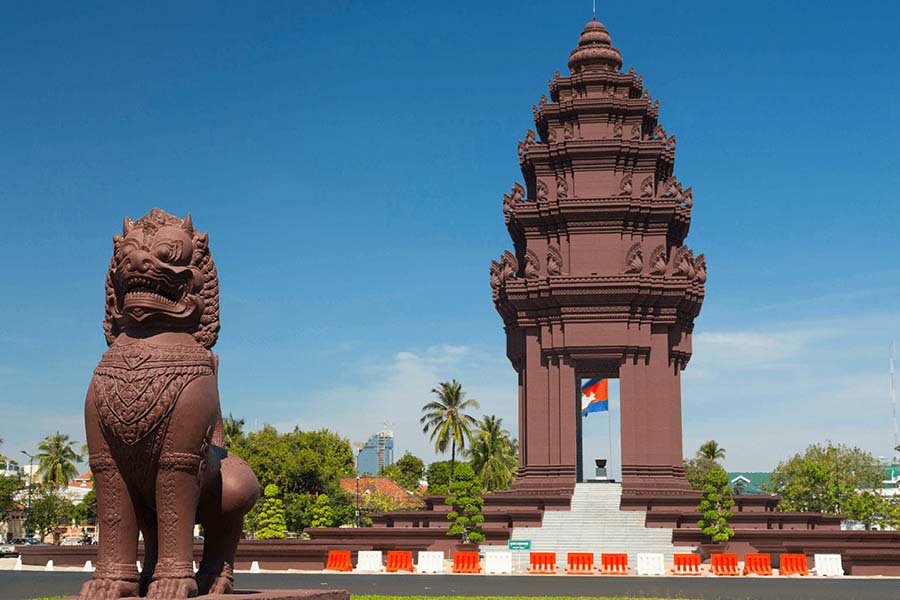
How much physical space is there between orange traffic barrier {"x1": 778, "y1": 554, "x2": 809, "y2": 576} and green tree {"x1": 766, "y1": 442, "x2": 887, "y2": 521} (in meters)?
33.0

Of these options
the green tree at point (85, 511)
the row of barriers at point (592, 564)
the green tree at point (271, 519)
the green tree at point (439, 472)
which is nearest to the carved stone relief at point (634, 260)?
the row of barriers at point (592, 564)

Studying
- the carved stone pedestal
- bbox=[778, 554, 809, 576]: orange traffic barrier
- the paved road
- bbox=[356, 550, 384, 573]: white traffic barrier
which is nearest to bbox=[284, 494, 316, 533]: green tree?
bbox=[356, 550, 384, 573]: white traffic barrier

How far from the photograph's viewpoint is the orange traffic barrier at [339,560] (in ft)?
116

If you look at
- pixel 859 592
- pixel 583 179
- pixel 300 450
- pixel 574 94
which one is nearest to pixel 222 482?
pixel 859 592

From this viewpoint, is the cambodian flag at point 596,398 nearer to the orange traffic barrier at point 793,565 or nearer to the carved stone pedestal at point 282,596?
the orange traffic barrier at point 793,565

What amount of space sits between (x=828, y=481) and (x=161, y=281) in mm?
64730

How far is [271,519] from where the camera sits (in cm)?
5372

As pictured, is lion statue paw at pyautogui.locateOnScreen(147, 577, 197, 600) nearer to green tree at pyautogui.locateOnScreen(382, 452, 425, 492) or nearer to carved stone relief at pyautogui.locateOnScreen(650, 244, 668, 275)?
carved stone relief at pyautogui.locateOnScreen(650, 244, 668, 275)

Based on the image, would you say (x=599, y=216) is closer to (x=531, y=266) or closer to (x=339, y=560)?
(x=531, y=266)

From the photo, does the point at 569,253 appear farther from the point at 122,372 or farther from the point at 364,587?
the point at 122,372

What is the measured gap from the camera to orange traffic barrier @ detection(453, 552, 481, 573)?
115ft

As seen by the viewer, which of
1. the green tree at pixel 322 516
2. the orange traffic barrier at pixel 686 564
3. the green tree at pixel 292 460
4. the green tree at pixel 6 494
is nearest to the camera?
the orange traffic barrier at pixel 686 564

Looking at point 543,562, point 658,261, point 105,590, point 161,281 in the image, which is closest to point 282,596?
point 105,590

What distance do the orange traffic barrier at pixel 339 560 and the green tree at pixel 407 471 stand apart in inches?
2636
